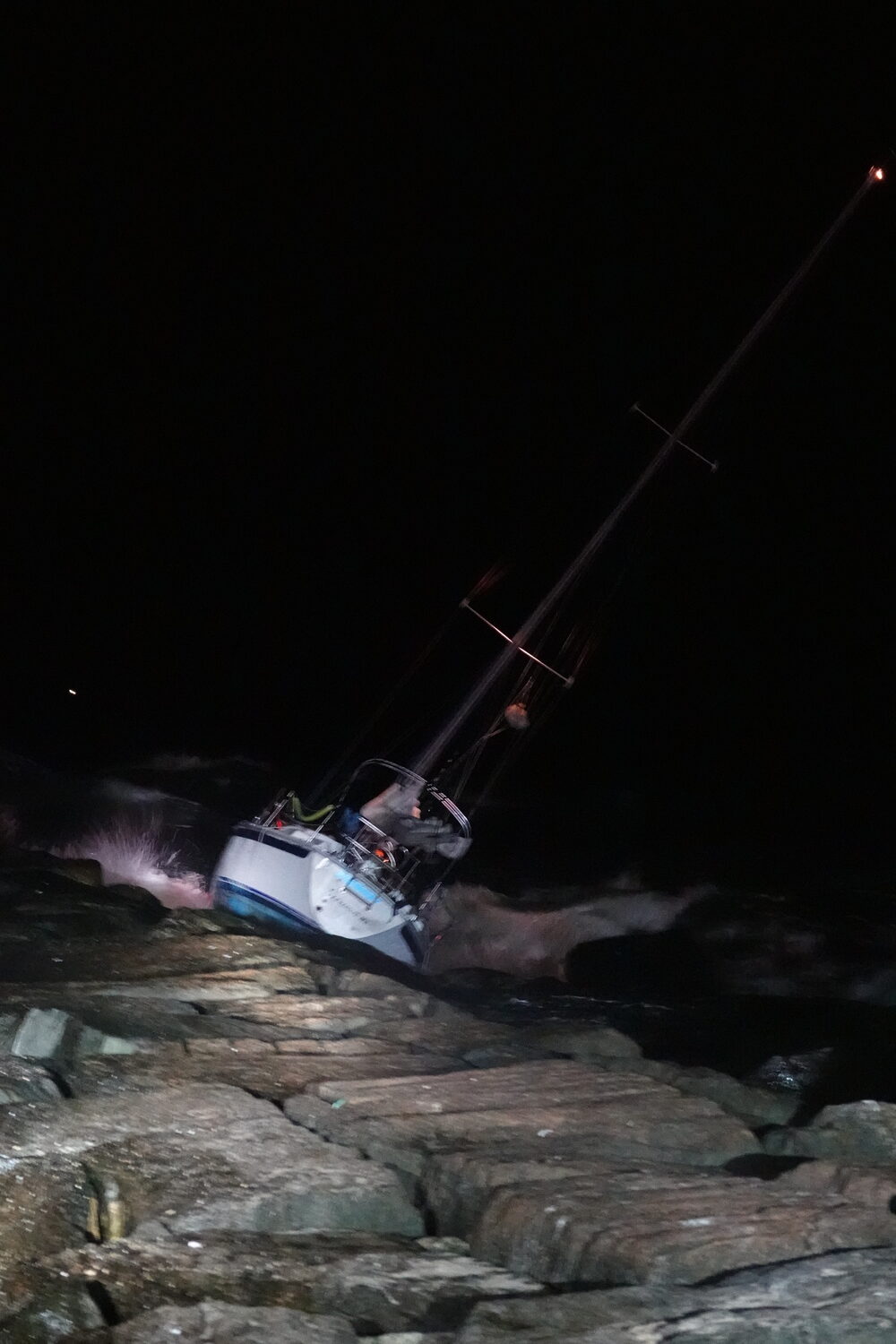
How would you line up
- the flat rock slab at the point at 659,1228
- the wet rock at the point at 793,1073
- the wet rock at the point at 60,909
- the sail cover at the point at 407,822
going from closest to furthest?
the flat rock slab at the point at 659,1228 < the wet rock at the point at 793,1073 < the wet rock at the point at 60,909 < the sail cover at the point at 407,822

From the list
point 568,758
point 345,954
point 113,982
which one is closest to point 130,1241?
point 113,982

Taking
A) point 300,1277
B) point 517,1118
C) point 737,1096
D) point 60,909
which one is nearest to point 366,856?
point 60,909

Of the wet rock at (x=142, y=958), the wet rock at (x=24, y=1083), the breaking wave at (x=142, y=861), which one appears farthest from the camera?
the breaking wave at (x=142, y=861)

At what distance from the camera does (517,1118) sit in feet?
17.0

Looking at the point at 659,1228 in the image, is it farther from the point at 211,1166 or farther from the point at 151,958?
the point at 151,958

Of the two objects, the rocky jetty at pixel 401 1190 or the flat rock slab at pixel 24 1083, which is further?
the flat rock slab at pixel 24 1083

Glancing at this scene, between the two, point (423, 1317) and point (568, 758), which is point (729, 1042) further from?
point (568, 758)

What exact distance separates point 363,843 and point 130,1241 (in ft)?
29.9

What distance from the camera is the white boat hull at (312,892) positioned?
40.7 feet

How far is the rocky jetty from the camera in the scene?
326cm

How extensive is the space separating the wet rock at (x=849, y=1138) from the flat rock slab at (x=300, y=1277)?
7.01 ft

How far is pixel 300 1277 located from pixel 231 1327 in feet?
1.45

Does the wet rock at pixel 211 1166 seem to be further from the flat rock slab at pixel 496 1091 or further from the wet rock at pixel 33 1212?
the flat rock slab at pixel 496 1091

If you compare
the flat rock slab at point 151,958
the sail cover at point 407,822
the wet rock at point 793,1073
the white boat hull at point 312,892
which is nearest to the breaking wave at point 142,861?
the white boat hull at point 312,892
